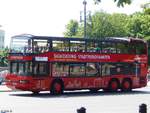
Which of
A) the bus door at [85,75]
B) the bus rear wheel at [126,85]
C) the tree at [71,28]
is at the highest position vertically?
the tree at [71,28]

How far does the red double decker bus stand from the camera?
31.8 meters

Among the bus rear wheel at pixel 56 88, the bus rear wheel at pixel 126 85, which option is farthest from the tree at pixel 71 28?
the bus rear wheel at pixel 56 88

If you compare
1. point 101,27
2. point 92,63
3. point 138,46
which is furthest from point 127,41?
point 101,27

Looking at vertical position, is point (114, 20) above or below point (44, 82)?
above

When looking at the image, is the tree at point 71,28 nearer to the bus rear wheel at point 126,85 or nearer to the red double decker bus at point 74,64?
the red double decker bus at point 74,64

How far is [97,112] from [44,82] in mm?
11186

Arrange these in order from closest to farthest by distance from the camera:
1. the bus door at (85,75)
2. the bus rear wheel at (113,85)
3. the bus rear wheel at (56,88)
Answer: the bus rear wheel at (56,88)
the bus door at (85,75)
the bus rear wheel at (113,85)

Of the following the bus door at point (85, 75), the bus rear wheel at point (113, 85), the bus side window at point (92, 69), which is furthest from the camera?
the bus rear wheel at point (113, 85)

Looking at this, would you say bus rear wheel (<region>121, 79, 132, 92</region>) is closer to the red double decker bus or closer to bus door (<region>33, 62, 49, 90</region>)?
the red double decker bus

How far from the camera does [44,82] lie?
105 ft

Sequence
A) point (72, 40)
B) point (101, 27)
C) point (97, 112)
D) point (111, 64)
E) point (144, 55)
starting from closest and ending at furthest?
point (97, 112)
point (72, 40)
point (111, 64)
point (144, 55)
point (101, 27)

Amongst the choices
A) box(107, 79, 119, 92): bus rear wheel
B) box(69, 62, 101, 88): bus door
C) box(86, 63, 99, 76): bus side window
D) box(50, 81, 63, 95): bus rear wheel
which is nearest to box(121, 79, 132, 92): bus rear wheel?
box(107, 79, 119, 92): bus rear wheel

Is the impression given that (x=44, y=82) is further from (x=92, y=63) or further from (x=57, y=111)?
(x=57, y=111)

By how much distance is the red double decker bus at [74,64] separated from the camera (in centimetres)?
3178
